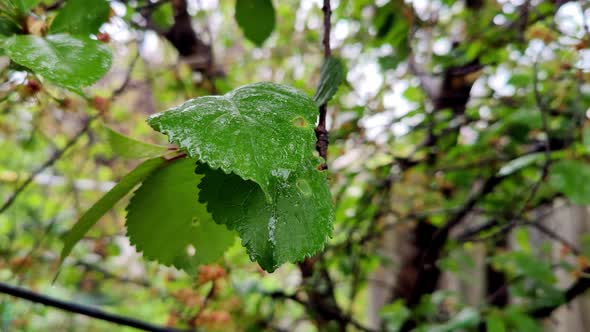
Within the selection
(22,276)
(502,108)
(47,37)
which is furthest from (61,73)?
(502,108)

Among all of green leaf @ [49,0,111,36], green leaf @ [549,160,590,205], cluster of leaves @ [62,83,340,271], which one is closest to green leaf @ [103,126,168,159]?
cluster of leaves @ [62,83,340,271]

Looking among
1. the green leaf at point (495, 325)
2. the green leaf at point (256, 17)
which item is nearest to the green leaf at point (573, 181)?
the green leaf at point (495, 325)

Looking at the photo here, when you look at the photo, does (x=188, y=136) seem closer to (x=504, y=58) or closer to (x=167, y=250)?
(x=167, y=250)

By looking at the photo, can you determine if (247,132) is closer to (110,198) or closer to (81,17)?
(110,198)

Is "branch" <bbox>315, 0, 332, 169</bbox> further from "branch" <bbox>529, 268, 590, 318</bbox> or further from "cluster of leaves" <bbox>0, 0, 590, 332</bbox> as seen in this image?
"branch" <bbox>529, 268, 590, 318</bbox>

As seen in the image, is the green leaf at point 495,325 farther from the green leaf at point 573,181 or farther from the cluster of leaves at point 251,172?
the cluster of leaves at point 251,172
